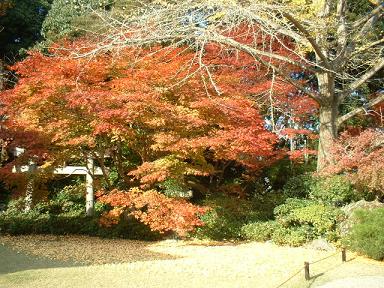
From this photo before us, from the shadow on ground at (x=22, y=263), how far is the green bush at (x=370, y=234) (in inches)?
205

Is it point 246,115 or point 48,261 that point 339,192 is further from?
point 48,261

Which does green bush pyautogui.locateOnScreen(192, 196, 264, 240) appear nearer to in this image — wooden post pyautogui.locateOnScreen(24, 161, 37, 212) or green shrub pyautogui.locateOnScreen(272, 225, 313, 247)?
green shrub pyautogui.locateOnScreen(272, 225, 313, 247)

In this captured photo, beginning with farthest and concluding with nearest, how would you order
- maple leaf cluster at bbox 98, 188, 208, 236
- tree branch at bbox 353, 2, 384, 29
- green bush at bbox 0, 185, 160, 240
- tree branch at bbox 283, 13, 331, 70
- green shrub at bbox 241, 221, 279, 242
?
green bush at bbox 0, 185, 160, 240 < tree branch at bbox 353, 2, 384, 29 < green shrub at bbox 241, 221, 279, 242 < maple leaf cluster at bbox 98, 188, 208, 236 < tree branch at bbox 283, 13, 331, 70

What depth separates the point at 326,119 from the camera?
11.6 metres

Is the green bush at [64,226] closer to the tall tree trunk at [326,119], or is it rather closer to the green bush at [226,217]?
the green bush at [226,217]

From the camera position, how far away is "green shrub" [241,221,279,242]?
35.3ft

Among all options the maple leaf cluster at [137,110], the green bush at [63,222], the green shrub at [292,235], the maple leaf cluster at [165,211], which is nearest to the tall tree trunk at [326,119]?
the maple leaf cluster at [137,110]

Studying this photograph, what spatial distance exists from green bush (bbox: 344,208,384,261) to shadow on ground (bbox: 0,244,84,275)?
5214 mm

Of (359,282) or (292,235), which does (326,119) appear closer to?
(292,235)

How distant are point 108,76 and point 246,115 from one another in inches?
139

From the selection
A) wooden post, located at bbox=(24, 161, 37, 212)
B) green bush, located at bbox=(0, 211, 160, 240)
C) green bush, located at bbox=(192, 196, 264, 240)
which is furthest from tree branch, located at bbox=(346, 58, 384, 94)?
wooden post, located at bbox=(24, 161, 37, 212)

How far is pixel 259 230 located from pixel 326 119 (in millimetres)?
3418

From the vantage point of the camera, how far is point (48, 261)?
8.66 meters

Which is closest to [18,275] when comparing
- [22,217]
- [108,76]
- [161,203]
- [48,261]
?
[48,261]
